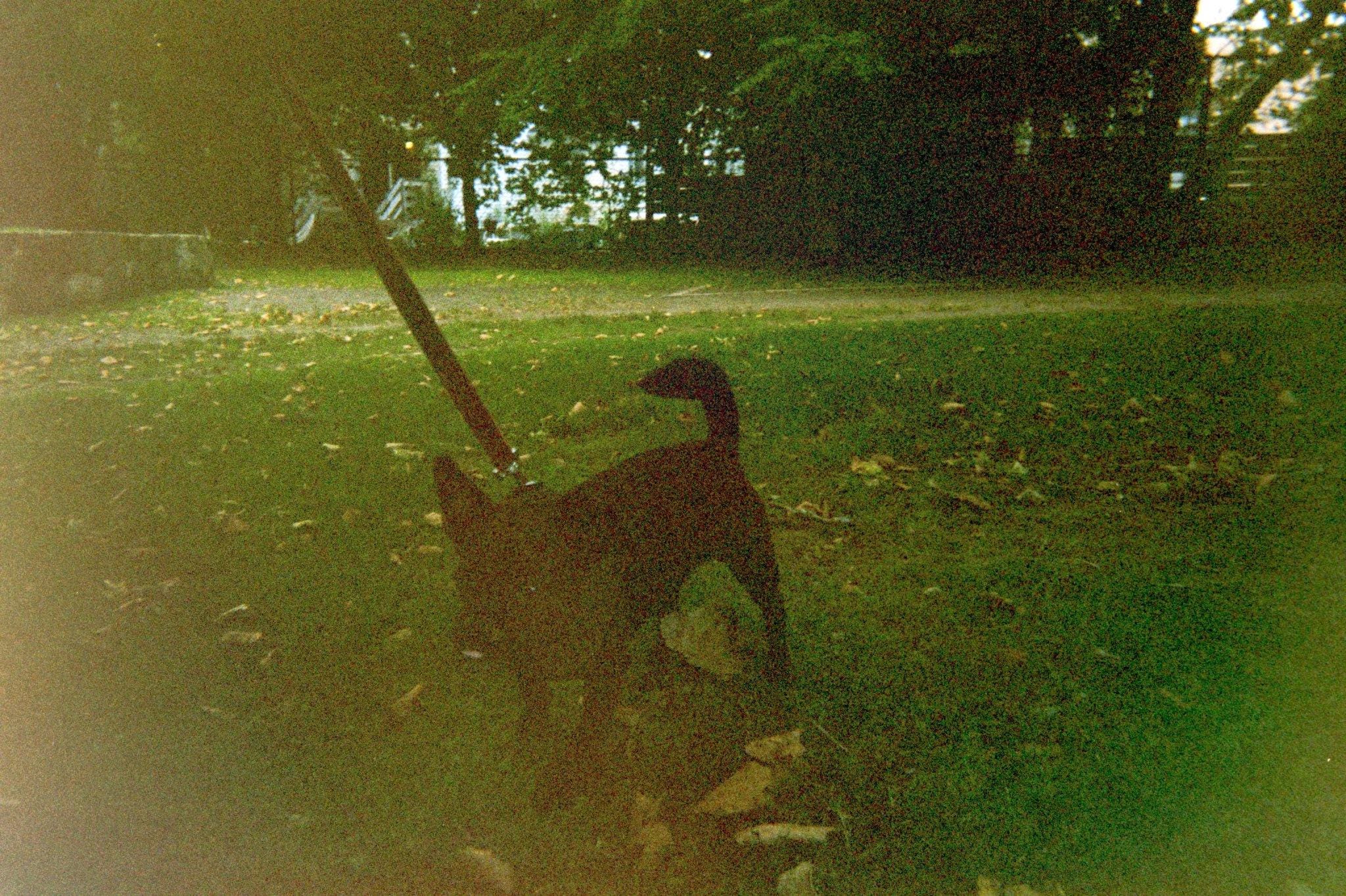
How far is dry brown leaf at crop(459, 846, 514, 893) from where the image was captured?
98.5 inches

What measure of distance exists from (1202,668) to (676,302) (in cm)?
908

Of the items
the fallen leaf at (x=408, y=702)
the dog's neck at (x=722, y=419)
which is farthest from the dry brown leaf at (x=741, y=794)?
the fallen leaf at (x=408, y=702)

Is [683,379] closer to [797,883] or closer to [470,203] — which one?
[797,883]

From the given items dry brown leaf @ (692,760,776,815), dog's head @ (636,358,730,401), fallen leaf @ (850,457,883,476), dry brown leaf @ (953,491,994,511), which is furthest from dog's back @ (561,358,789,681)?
fallen leaf @ (850,457,883,476)

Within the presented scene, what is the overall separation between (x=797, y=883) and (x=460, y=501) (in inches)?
47.4

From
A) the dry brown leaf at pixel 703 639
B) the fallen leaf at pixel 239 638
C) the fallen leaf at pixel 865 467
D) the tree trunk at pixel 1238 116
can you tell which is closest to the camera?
the dry brown leaf at pixel 703 639

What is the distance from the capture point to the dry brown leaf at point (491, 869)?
8.21 ft

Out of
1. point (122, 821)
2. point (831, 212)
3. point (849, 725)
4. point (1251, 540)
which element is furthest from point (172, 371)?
point (831, 212)

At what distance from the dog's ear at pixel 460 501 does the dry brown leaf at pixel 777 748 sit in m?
1.03

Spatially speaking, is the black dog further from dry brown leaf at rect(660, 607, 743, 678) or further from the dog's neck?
dry brown leaf at rect(660, 607, 743, 678)

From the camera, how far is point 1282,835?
101 inches

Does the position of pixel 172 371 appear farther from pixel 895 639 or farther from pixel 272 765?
pixel 895 639

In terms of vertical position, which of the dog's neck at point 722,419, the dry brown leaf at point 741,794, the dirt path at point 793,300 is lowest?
the dry brown leaf at point 741,794

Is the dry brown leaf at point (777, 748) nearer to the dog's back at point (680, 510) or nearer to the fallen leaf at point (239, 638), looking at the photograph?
the dog's back at point (680, 510)
